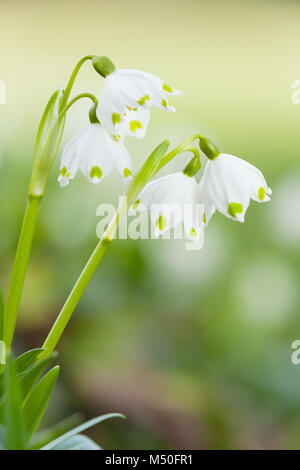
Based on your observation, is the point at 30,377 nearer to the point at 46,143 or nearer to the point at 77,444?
the point at 77,444

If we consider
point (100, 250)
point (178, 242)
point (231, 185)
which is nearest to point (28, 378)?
point (100, 250)

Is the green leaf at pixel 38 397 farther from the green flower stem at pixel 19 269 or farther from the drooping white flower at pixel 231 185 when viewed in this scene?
the drooping white flower at pixel 231 185

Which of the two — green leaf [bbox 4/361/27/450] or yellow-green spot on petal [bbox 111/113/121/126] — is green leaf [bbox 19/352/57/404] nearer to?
green leaf [bbox 4/361/27/450]

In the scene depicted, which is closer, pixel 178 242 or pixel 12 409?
pixel 12 409

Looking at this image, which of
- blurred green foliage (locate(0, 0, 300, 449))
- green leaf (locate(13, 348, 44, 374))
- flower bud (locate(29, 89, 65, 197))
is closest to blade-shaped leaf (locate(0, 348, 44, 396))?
green leaf (locate(13, 348, 44, 374))
